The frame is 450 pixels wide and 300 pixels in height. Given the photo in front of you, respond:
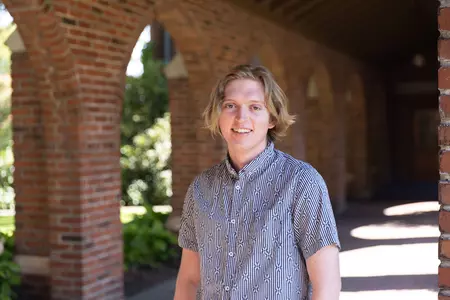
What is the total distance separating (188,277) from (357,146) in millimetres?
14208

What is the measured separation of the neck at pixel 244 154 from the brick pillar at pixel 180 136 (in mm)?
6286

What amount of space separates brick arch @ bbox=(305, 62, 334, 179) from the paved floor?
1.20 meters

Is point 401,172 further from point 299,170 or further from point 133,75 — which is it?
point 299,170

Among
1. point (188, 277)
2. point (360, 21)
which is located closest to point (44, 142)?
point (188, 277)

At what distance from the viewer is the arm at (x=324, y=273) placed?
74.3 inches

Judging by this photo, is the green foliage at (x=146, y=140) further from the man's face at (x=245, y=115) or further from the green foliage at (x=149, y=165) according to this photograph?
the man's face at (x=245, y=115)

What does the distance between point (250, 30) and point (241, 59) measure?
518 millimetres

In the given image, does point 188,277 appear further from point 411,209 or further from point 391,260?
point 411,209

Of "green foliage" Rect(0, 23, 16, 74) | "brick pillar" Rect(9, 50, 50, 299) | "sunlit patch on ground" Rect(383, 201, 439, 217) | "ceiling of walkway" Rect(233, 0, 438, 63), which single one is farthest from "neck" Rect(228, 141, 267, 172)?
"green foliage" Rect(0, 23, 16, 74)

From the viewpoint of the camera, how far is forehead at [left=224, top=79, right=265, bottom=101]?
201 centimetres

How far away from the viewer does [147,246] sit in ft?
25.6

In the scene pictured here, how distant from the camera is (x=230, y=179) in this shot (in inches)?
82.0

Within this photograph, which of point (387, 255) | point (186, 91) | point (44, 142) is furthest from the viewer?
point (186, 91)

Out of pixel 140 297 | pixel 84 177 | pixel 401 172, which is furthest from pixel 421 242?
pixel 401 172
